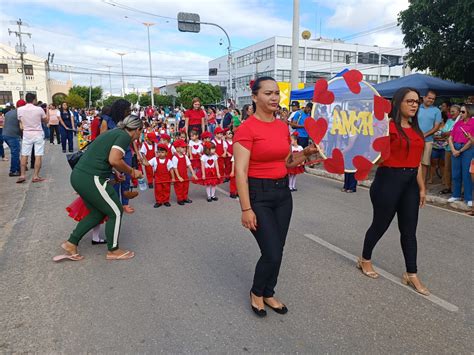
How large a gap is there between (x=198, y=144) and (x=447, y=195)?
16.7 ft

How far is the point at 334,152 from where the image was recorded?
3.09 meters

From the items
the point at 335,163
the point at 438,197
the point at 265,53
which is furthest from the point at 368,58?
the point at 335,163

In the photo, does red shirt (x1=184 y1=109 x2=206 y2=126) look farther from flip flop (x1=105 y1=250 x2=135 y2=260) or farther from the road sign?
the road sign

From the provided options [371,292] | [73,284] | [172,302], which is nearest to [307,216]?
[371,292]

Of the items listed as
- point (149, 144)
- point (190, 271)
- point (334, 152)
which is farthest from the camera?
point (149, 144)

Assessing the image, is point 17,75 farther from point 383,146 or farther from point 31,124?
point 383,146

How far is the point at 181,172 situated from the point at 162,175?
16.3 inches

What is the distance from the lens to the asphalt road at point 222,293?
2639mm

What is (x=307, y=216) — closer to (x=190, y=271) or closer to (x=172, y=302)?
(x=190, y=271)

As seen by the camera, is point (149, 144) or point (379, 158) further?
point (149, 144)

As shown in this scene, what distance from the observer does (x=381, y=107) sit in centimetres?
307

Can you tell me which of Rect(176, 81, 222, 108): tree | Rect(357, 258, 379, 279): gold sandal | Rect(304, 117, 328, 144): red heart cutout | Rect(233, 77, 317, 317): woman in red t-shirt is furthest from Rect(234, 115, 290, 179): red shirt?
Rect(176, 81, 222, 108): tree

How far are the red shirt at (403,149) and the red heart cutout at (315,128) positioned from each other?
0.75 metres

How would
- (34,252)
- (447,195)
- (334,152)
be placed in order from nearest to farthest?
(334,152), (34,252), (447,195)
